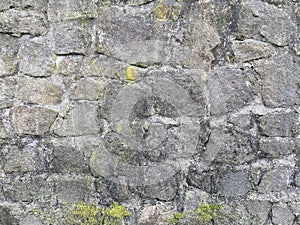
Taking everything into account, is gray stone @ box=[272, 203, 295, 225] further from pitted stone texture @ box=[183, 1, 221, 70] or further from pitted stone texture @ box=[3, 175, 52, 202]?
pitted stone texture @ box=[3, 175, 52, 202]

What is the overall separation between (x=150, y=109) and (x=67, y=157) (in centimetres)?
49

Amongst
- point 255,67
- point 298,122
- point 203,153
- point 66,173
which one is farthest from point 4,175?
point 298,122

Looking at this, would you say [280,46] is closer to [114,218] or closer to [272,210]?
[272,210]

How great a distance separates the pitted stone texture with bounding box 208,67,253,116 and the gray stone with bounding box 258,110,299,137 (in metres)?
0.13

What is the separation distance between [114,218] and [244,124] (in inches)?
32.2

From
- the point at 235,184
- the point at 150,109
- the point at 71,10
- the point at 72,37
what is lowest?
the point at 235,184

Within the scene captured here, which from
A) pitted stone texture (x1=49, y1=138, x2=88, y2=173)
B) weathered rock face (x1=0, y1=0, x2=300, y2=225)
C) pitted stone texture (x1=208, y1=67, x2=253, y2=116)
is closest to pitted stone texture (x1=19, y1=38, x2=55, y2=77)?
weathered rock face (x1=0, y1=0, x2=300, y2=225)

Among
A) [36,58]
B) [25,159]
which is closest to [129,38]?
[36,58]

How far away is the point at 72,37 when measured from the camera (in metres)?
1.70

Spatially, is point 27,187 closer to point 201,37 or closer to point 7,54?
point 7,54

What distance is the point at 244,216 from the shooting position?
1866mm

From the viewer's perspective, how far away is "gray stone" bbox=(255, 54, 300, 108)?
170 cm

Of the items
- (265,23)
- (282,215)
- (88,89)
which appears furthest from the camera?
(282,215)

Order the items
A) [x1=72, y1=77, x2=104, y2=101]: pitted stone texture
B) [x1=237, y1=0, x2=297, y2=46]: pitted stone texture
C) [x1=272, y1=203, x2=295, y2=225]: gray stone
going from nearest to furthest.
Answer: [x1=237, y1=0, x2=297, y2=46]: pitted stone texture, [x1=72, y1=77, x2=104, y2=101]: pitted stone texture, [x1=272, y1=203, x2=295, y2=225]: gray stone
